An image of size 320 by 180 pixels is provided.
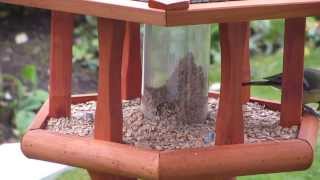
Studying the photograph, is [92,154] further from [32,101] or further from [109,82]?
[32,101]

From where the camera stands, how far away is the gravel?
5.65ft

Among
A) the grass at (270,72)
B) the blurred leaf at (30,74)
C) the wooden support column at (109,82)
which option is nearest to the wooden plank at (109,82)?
the wooden support column at (109,82)

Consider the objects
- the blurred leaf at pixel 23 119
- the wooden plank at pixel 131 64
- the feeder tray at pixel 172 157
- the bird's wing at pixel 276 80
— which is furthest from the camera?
the blurred leaf at pixel 23 119

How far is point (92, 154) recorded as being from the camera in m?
1.64

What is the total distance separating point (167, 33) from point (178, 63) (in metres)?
0.07

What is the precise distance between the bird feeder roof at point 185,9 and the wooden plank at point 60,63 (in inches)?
6.8

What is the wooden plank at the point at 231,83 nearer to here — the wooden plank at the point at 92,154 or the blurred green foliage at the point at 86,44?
the wooden plank at the point at 92,154

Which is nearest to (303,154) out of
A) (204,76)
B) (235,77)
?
(235,77)

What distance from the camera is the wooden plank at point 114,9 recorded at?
1458 mm

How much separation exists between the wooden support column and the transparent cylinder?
0.60 ft

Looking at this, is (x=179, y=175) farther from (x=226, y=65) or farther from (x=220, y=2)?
(x=220, y=2)

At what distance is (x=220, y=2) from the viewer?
154 cm

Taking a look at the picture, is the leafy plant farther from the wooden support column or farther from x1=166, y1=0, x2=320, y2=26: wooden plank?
x1=166, y1=0, x2=320, y2=26: wooden plank

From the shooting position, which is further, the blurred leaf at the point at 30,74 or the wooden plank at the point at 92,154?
the blurred leaf at the point at 30,74
